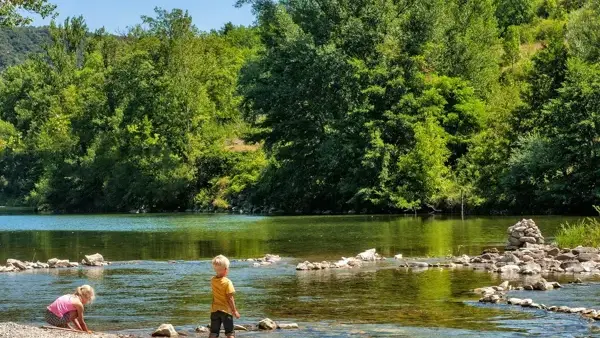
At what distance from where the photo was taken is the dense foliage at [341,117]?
67.8m

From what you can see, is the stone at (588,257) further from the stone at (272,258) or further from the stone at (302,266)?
the stone at (272,258)

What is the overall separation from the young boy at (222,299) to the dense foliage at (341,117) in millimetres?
49591

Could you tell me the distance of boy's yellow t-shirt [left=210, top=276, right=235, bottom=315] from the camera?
15.6 metres

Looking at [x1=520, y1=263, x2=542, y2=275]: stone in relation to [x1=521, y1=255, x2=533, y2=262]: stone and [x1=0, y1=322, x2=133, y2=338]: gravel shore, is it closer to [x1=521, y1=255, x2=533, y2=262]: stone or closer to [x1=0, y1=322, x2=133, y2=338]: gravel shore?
[x1=521, y1=255, x2=533, y2=262]: stone

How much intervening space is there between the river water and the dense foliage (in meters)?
19.8

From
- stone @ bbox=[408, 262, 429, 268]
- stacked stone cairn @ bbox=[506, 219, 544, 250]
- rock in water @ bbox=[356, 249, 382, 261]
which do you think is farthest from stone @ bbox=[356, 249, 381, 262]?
stacked stone cairn @ bbox=[506, 219, 544, 250]

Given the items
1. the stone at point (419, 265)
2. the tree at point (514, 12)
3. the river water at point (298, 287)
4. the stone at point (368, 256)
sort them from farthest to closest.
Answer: the tree at point (514, 12), the stone at point (368, 256), the stone at point (419, 265), the river water at point (298, 287)

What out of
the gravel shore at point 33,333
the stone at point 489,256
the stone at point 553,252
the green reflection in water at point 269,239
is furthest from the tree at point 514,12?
the gravel shore at point 33,333

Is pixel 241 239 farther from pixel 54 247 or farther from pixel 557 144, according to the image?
pixel 557 144

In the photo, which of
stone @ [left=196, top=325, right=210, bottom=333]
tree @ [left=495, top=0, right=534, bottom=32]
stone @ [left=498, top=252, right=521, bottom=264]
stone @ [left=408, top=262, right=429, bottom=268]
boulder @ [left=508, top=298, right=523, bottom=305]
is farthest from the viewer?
tree @ [left=495, top=0, right=534, bottom=32]

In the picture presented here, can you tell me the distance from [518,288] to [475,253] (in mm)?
11018

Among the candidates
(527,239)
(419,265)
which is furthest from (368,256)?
(527,239)

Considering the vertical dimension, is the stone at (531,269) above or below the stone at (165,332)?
above

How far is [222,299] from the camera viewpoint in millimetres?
15781
